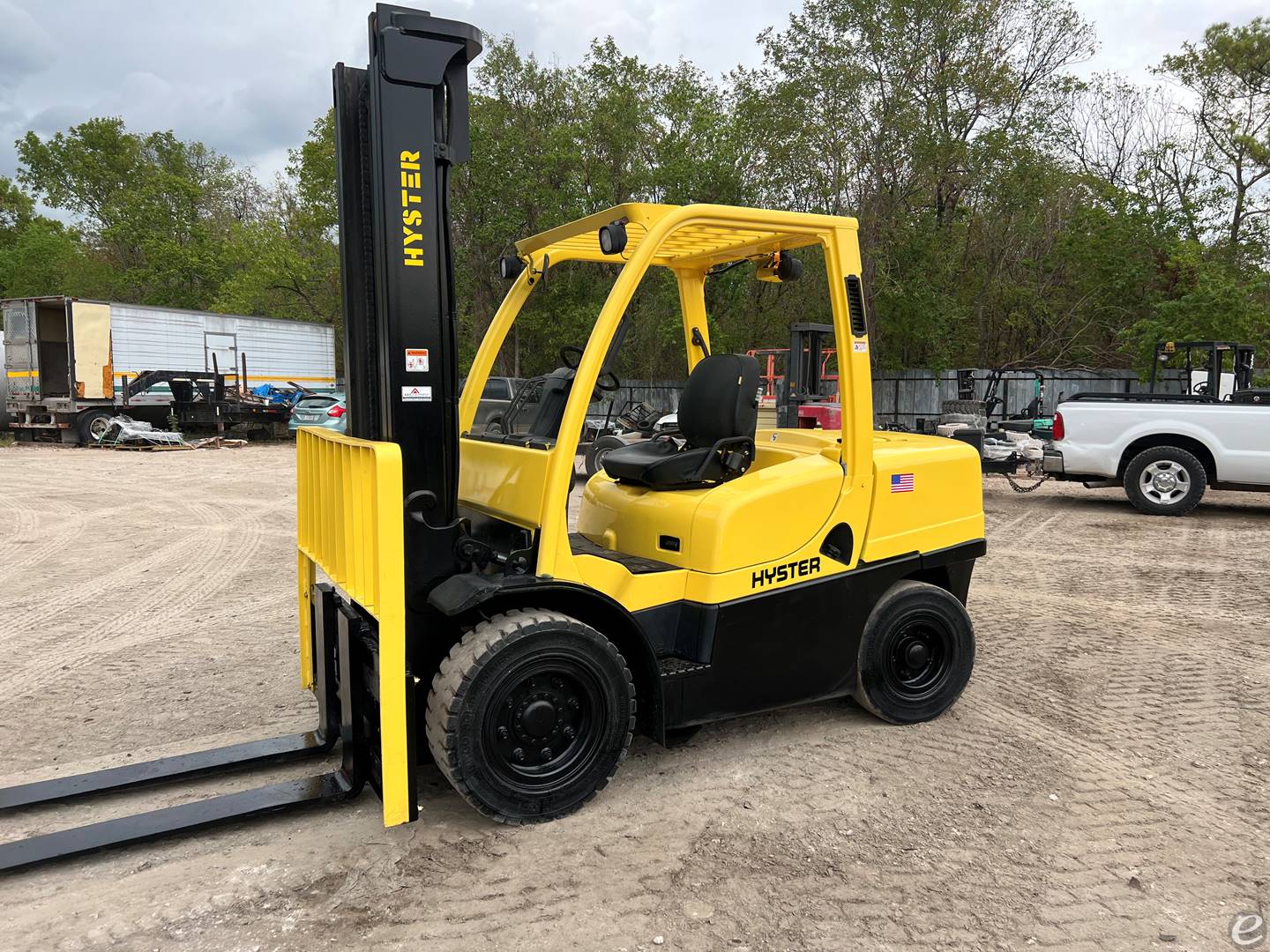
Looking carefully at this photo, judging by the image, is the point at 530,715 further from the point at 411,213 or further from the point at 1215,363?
the point at 1215,363

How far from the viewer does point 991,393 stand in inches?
754

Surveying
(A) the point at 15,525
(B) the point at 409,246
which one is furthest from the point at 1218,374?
(A) the point at 15,525

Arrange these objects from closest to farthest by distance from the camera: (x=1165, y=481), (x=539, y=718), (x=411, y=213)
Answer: (x=411, y=213)
(x=539, y=718)
(x=1165, y=481)

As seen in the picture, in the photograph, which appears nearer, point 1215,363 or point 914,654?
point 914,654

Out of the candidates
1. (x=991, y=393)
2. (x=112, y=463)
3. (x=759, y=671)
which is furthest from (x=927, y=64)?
(x=759, y=671)

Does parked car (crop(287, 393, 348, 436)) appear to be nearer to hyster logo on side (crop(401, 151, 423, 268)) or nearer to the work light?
hyster logo on side (crop(401, 151, 423, 268))

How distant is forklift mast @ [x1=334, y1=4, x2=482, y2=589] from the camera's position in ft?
11.0

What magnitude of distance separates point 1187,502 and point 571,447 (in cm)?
1061

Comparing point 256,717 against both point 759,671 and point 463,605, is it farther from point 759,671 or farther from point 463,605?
point 759,671

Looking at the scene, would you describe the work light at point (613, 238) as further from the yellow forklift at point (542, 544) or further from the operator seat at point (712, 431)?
the operator seat at point (712, 431)

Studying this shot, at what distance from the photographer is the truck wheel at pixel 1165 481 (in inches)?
444

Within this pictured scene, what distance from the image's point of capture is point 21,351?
72.3ft

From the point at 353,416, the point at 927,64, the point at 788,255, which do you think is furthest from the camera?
the point at 927,64

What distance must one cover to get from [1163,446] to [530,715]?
10.8m
